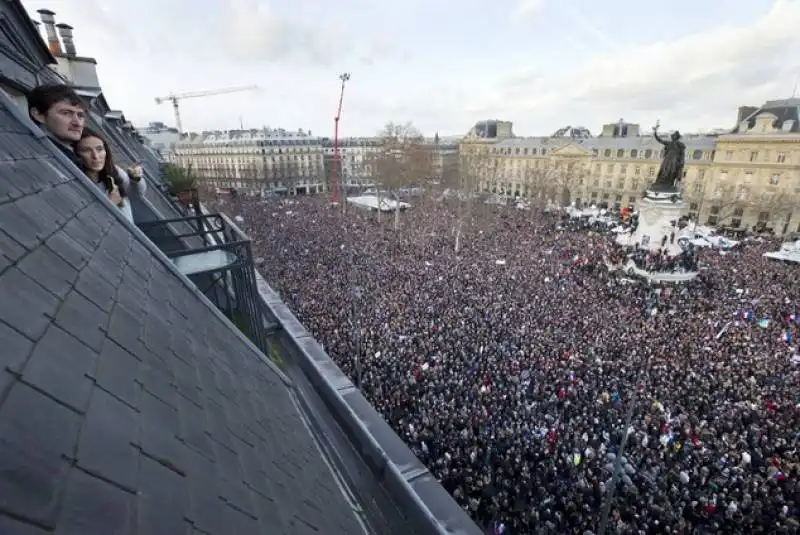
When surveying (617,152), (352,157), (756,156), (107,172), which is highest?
(617,152)

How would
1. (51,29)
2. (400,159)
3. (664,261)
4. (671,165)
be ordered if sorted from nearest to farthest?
(51,29), (664,261), (671,165), (400,159)

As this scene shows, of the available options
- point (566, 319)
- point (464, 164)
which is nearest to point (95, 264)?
point (566, 319)

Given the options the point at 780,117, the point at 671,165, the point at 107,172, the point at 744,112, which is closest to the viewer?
the point at 107,172

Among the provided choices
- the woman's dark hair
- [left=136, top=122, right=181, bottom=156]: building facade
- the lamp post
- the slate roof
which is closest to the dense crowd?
the lamp post

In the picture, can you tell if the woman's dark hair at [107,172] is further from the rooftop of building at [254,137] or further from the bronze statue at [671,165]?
the rooftop of building at [254,137]

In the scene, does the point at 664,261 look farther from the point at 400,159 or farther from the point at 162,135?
the point at 162,135

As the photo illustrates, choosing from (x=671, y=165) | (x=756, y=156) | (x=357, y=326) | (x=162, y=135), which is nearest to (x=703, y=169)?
(x=756, y=156)

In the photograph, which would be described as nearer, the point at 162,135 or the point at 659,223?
the point at 659,223

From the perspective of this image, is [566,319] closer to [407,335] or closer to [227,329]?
[407,335]

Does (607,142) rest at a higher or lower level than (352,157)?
Result: higher
